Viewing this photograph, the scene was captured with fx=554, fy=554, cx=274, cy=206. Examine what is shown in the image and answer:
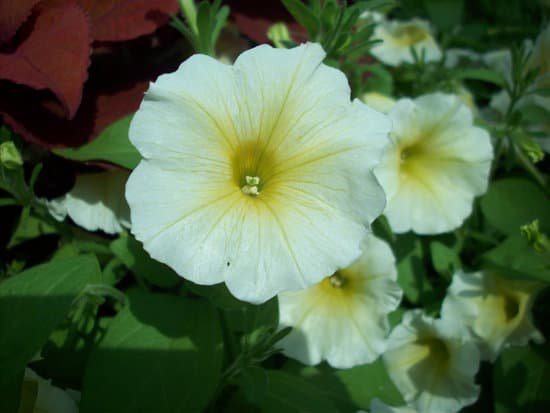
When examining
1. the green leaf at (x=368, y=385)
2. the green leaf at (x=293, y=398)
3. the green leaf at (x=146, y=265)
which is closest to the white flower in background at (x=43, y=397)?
the green leaf at (x=146, y=265)

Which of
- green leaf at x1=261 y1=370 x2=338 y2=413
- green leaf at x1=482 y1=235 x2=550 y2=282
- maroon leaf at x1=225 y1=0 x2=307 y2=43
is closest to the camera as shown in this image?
green leaf at x1=261 y1=370 x2=338 y2=413

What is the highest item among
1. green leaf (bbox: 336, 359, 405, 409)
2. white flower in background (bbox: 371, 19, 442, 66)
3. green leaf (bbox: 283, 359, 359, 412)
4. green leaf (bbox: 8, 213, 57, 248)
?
white flower in background (bbox: 371, 19, 442, 66)

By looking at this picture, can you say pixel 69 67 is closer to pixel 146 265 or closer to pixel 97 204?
pixel 97 204

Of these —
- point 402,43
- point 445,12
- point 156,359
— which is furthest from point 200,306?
point 445,12

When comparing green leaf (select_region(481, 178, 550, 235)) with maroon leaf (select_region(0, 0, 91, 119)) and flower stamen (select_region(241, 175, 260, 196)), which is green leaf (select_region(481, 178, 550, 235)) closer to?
flower stamen (select_region(241, 175, 260, 196))

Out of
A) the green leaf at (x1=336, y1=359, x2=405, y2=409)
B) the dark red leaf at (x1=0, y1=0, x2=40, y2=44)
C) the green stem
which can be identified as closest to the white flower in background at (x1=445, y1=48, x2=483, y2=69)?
the green stem

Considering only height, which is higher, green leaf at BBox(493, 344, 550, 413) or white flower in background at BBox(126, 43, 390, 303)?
white flower in background at BBox(126, 43, 390, 303)

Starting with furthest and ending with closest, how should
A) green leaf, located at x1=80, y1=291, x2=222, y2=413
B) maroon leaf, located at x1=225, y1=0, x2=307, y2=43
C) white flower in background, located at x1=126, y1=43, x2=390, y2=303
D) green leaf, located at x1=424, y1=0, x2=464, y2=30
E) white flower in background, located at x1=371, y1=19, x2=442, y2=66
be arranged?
green leaf, located at x1=424, y1=0, x2=464, y2=30 < white flower in background, located at x1=371, y1=19, x2=442, y2=66 < maroon leaf, located at x1=225, y1=0, x2=307, y2=43 < green leaf, located at x1=80, y1=291, x2=222, y2=413 < white flower in background, located at x1=126, y1=43, x2=390, y2=303

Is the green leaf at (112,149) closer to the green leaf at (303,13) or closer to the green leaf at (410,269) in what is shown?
the green leaf at (303,13)
